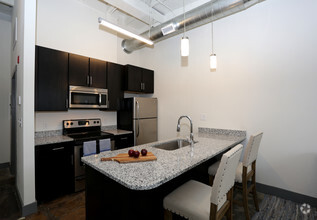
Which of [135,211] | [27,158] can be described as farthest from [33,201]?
[135,211]

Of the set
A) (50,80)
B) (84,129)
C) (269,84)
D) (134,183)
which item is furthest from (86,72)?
(269,84)

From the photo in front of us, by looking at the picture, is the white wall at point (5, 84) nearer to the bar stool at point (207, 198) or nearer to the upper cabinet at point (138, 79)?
the upper cabinet at point (138, 79)

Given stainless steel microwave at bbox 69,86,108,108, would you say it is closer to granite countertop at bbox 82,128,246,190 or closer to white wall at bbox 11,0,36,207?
white wall at bbox 11,0,36,207

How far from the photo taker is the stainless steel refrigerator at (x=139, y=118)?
11.5 feet

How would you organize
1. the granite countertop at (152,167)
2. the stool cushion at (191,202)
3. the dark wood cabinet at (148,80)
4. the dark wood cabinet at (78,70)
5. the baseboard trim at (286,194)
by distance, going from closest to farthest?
the granite countertop at (152,167) → the stool cushion at (191,202) → the baseboard trim at (286,194) → the dark wood cabinet at (78,70) → the dark wood cabinet at (148,80)

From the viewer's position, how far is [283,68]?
239cm

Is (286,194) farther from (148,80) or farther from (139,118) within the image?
(148,80)

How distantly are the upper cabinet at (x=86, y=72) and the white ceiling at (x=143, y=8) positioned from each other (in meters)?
1.10

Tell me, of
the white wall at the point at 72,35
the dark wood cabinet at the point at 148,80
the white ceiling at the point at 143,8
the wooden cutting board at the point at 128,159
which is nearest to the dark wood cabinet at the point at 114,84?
the white wall at the point at 72,35

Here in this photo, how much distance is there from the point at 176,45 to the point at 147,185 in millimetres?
3324

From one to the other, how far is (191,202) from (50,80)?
→ 2.69 metres

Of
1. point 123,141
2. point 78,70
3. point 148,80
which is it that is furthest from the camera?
point 148,80

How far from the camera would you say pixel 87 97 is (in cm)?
306

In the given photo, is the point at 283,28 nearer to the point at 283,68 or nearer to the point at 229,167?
the point at 283,68
